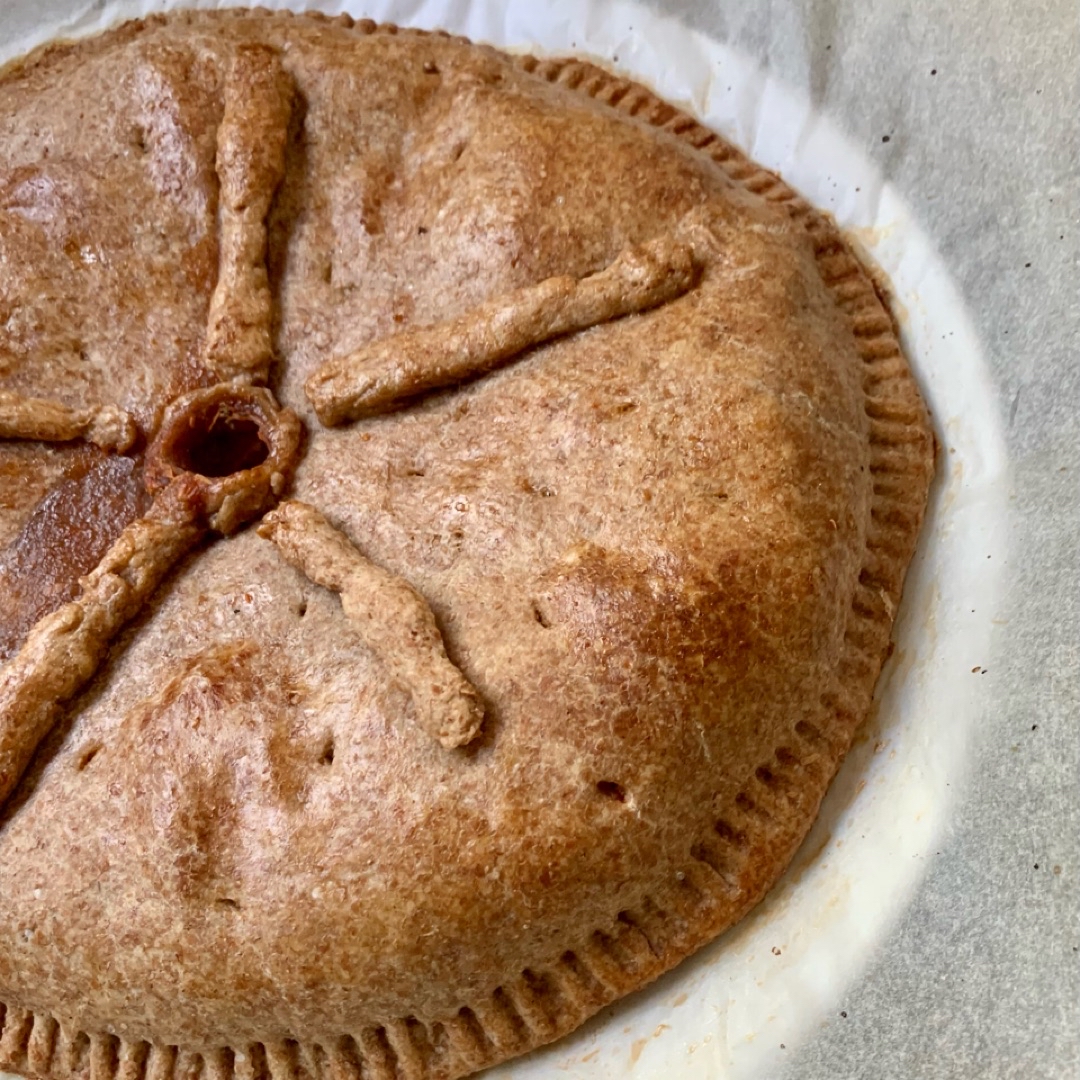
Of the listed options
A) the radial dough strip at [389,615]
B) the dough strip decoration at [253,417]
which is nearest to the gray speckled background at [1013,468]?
the dough strip decoration at [253,417]

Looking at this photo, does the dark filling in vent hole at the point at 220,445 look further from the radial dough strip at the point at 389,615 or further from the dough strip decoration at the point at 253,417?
the radial dough strip at the point at 389,615

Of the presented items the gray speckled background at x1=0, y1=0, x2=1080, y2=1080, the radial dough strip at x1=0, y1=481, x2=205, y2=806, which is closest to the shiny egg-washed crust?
the radial dough strip at x1=0, y1=481, x2=205, y2=806

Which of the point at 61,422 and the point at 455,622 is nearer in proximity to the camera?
the point at 455,622

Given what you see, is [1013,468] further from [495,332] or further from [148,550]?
[148,550]

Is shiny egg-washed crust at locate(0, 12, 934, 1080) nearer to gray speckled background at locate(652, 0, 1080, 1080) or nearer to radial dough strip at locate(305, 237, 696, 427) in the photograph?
radial dough strip at locate(305, 237, 696, 427)

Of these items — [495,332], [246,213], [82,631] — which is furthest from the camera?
[246,213]

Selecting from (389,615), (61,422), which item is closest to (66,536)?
(61,422)
